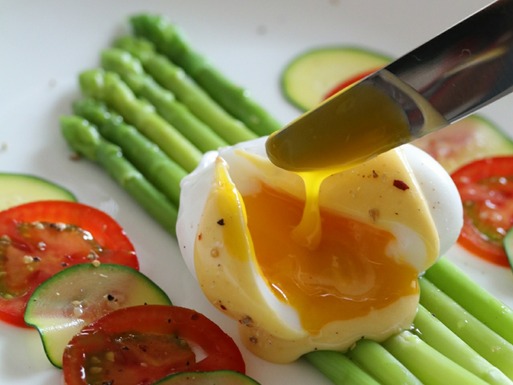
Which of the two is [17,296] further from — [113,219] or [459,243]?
[459,243]

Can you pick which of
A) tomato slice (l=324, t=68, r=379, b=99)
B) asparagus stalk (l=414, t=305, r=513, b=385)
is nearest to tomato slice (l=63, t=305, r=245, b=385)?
asparagus stalk (l=414, t=305, r=513, b=385)

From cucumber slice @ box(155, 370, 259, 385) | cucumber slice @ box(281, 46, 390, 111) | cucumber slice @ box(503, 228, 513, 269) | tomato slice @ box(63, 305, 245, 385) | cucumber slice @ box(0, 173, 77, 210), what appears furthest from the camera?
cucumber slice @ box(281, 46, 390, 111)

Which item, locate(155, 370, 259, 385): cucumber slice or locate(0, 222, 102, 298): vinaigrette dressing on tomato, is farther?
locate(0, 222, 102, 298): vinaigrette dressing on tomato

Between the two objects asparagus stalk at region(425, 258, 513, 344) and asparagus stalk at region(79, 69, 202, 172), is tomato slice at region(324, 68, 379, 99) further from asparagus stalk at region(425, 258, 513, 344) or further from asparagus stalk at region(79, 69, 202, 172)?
asparagus stalk at region(425, 258, 513, 344)

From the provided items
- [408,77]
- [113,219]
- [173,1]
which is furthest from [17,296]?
[173,1]

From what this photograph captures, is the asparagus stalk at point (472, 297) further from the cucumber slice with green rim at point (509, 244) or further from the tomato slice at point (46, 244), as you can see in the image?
the tomato slice at point (46, 244)

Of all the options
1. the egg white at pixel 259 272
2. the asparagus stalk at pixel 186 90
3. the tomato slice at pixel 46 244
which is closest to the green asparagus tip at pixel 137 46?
the asparagus stalk at pixel 186 90
